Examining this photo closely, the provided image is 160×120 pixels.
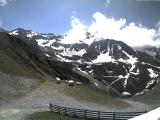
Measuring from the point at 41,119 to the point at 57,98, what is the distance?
28.6 m

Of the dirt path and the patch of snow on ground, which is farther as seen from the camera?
the dirt path

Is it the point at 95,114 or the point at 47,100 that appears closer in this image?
the point at 95,114

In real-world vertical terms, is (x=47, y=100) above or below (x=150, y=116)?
above

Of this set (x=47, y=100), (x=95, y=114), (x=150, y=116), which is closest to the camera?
(x=150, y=116)

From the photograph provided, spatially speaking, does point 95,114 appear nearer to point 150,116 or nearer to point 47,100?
point 47,100

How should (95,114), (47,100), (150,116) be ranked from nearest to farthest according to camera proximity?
(150,116) < (95,114) < (47,100)

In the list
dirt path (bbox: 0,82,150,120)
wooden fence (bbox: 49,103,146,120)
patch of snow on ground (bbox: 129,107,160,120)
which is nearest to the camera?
patch of snow on ground (bbox: 129,107,160,120)

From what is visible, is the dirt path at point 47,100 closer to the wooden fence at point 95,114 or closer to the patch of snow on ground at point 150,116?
the wooden fence at point 95,114

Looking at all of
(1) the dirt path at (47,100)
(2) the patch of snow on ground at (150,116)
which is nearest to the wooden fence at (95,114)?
(1) the dirt path at (47,100)

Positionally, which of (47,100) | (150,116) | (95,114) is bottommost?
(95,114)

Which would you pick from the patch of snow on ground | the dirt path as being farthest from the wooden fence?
the patch of snow on ground

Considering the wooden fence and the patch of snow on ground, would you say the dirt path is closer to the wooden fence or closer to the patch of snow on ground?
the wooden fence

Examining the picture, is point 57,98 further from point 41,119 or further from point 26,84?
point 41,119

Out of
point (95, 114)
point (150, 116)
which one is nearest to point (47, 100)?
point (95, 114)
